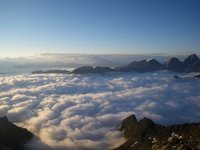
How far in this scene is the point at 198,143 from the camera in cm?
17612

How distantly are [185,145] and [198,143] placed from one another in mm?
8403

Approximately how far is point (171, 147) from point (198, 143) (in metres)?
24.7

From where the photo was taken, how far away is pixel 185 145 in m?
180

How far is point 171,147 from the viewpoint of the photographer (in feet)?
644

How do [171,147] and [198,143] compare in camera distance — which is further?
[171,147]

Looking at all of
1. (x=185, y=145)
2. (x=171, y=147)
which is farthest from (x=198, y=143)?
(x=171, y=147)

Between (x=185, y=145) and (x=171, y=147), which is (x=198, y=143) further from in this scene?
(x=171, y=147)

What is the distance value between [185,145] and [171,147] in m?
17.9

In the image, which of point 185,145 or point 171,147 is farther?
point 171,147
